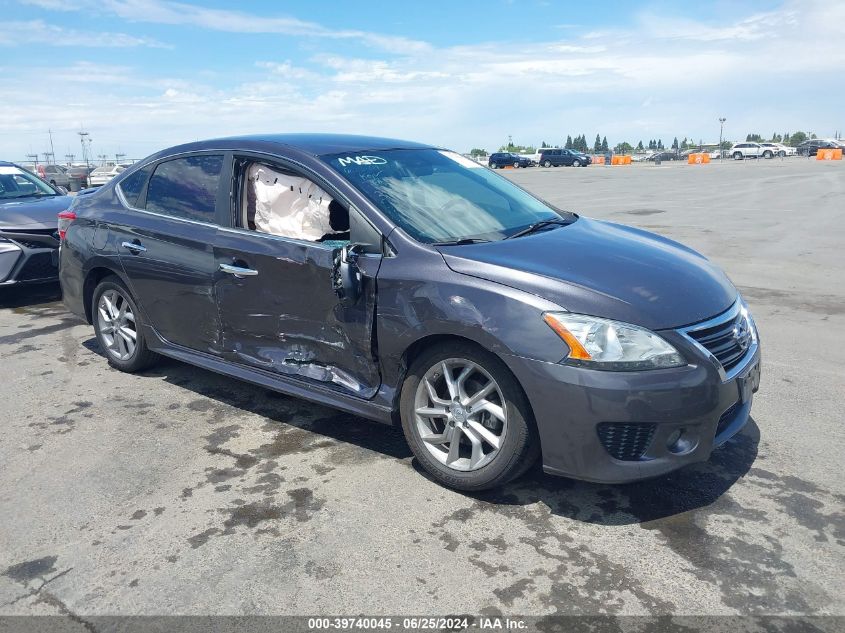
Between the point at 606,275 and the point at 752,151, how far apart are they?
2964 inches

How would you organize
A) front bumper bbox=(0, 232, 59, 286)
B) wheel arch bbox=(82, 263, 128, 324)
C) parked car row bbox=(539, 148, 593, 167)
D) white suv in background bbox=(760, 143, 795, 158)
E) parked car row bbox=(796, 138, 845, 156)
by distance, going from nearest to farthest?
wheel arch bbox=(82, 263, 128, 324) < front bumper bbox=(0, 232, 59, 286) < parked car row bbox=(539, 148, 593, 167) < parked car row bbox=(796, 138, 845, 156) < white suv in background bbox=(760, 143, 795, 158)

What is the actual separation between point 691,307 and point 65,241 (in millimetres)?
4705

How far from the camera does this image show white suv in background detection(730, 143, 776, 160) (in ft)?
228

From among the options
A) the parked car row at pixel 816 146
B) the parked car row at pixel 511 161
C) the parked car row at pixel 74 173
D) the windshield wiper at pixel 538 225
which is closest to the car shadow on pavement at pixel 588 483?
the windshield wiper at pixel 538 225

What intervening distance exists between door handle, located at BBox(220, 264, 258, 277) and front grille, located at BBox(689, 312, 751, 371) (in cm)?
239

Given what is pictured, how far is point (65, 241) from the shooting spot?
5.72 m

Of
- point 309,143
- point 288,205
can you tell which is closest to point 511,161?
point 309,143

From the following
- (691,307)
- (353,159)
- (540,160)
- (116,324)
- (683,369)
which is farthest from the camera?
(540,160)

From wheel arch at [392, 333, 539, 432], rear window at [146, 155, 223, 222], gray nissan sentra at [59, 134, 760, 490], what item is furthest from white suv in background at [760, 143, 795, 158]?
wheel arch at [392, 333, 539, 432]

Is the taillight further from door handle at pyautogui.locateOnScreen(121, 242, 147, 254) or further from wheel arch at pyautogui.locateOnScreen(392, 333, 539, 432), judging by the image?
wheel arch at pyautogui.locateOnScreen(392, 333, 539, 432)

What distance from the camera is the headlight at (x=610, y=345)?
3076 millimetres

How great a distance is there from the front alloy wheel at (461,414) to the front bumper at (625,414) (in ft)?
0.83

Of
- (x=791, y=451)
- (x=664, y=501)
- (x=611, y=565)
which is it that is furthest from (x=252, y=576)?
(x=791, y=451)

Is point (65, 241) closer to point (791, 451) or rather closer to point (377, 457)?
point (377, 457)
